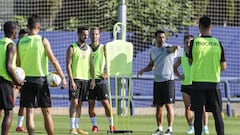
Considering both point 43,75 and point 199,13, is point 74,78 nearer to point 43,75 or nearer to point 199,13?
point 43,75

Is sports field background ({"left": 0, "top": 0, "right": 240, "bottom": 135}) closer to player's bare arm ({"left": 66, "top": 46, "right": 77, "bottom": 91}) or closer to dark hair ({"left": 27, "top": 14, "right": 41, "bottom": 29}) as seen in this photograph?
player's bare arm ({"left": 66, "top": 46, "right": 77, "bottom": 91})

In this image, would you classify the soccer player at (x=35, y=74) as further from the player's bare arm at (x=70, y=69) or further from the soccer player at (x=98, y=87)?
the soccer player at (x=98, y=87)

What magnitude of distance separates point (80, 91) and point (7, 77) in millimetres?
3979

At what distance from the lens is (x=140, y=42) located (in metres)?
27.9

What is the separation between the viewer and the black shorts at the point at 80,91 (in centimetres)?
1622

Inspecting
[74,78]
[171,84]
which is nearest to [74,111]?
[74,78]

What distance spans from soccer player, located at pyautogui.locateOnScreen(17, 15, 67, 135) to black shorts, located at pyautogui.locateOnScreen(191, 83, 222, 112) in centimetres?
216

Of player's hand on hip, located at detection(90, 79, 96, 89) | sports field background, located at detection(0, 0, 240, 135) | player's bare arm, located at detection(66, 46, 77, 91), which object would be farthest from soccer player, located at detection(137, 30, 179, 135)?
sports field background, located at detection(0, 0, 240, 135)

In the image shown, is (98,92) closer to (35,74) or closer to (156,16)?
(35,74)

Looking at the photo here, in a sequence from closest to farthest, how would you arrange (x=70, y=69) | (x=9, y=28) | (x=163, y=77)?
1. (x=9, y=28)
2. (x=70, y=69)
3. (x=163, y=77)

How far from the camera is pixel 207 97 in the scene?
→ 1312 cm

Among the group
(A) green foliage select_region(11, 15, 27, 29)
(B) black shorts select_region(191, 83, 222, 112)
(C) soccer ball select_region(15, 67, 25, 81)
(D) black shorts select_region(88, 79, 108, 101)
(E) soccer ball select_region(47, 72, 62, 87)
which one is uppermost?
(A) green foliage select_region(11, 15, 27, 29)

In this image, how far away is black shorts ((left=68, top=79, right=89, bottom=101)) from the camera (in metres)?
16.2

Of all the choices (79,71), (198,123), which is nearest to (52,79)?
(198,123)
